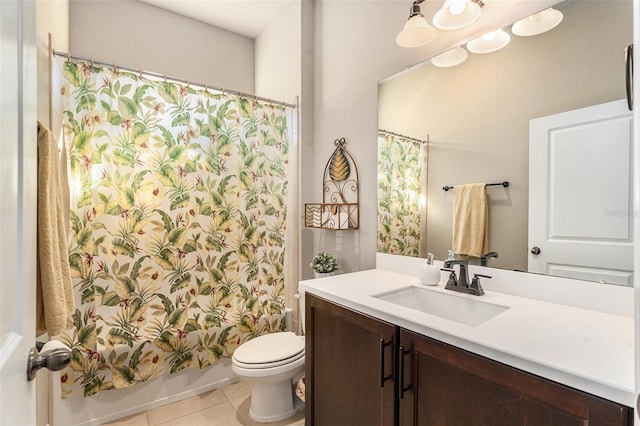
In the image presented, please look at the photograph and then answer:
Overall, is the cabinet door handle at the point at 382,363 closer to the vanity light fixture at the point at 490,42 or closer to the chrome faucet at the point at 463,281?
the chrome faucet at the point at 463,281

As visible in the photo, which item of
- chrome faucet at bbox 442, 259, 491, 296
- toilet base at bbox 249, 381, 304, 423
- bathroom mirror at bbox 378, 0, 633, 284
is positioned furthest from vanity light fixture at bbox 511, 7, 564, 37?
toilet base at bbox 249, 381, 304, 423

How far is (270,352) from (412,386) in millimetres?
1053

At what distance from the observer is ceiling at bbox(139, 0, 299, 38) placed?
2580mm

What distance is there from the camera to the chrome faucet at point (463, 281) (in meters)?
1.33

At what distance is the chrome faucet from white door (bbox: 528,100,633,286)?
215 millimetres

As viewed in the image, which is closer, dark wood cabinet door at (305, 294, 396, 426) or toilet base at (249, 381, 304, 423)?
dark wood cabinet door at (305, 294, 396, 426)

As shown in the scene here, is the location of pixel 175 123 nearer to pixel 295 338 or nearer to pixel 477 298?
pixel 295 338

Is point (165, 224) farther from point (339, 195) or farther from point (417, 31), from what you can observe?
point (417, 31)

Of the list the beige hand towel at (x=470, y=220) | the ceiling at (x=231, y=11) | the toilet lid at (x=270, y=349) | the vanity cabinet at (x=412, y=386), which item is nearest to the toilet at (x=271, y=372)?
the toilet lid at (x=270, y=349)

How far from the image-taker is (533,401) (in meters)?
0.78

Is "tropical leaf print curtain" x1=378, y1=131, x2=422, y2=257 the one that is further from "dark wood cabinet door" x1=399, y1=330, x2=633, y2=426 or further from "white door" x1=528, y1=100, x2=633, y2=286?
"dark wood cabinet door" x1=399, y1=330, x2=633, y2=426

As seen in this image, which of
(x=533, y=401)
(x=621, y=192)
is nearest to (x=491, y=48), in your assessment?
(x=621, y=192)

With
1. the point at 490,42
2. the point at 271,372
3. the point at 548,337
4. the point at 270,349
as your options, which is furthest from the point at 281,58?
the point at 548,337

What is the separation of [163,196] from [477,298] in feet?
5.91
